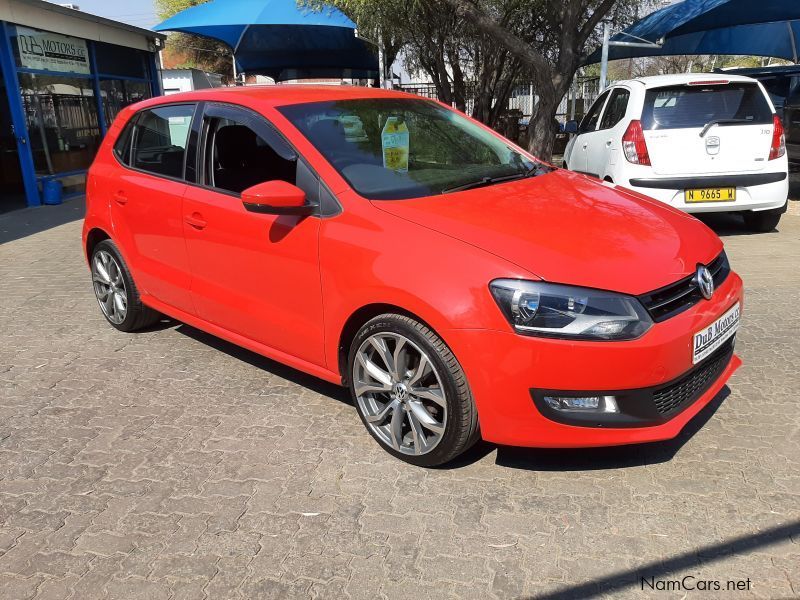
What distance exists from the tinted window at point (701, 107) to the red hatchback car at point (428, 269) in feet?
11.0

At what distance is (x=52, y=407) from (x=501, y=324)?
2.82m

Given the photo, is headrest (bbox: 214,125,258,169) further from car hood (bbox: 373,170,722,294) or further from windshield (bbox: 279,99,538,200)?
car hood (bbox: 373,170,722,294)

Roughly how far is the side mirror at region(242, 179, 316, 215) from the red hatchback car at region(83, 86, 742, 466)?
0.03 ft

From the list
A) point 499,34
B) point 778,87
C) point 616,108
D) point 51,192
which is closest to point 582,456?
point 616,108

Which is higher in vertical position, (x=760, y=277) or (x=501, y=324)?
(x=501, y=324)

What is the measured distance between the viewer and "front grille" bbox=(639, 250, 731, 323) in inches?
108

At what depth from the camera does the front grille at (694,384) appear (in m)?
2.82

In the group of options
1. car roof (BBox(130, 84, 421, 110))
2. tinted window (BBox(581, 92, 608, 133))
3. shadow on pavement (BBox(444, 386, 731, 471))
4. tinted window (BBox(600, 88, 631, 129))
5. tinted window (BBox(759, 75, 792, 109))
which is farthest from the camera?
tinted window (BBox(759, 75, 792, 109))

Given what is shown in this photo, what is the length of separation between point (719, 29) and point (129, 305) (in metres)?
18.1

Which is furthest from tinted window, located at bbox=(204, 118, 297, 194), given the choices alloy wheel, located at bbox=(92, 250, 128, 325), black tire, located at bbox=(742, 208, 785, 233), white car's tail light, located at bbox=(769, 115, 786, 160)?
black tire, located at bbox=(742, 208, 785, 233)

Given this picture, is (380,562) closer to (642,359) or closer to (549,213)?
(642,359)

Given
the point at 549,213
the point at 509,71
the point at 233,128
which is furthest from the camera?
the point at 509,71

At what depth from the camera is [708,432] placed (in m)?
3.35

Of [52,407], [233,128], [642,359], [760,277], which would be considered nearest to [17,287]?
[52,407]
